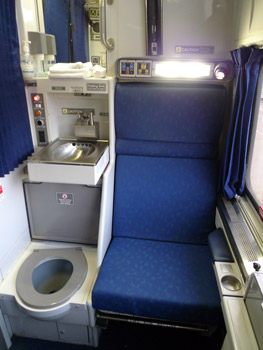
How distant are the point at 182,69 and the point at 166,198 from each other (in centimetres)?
102

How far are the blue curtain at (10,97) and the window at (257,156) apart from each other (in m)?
1.66

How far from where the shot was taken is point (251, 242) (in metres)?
1.67

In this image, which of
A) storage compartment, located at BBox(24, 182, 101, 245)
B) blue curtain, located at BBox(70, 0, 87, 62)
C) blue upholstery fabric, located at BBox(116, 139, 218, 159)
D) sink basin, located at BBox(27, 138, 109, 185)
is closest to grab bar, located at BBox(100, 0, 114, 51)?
blue upholstery fabric, located at BBox(116, 139, 218, 159)

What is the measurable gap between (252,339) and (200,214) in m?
1.11

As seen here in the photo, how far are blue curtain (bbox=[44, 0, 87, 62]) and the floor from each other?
10.2ft

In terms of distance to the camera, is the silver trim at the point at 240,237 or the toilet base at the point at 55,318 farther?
the toilet base at the point at 55,318

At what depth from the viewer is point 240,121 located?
189 cm

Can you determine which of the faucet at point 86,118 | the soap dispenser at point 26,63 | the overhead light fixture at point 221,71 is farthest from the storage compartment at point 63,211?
the overhead light fixture at point 221,71

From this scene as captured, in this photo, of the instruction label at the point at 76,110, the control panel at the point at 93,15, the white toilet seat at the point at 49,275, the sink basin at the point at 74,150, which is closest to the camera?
the white toilet seat at the point at 49,275

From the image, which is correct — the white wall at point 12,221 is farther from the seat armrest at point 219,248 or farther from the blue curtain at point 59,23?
the blue curtain at point 59,23

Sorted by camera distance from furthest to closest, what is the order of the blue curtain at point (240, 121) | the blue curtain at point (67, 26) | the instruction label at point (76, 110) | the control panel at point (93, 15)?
the control panel at point (93, 15) → the blue curtain at point (67, 26) → the instruction label at point (76, 110) → the blue curtain at point (240, 121)

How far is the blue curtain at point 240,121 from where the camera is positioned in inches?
67.5

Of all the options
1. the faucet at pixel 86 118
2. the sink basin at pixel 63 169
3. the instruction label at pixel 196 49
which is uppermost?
the instruction label at pixel 196 49

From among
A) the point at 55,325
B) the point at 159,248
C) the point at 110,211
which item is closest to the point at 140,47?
the point at 110,211
